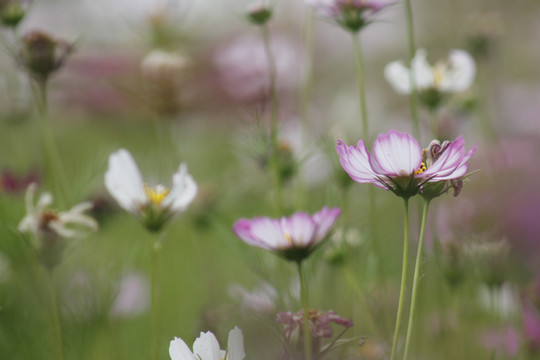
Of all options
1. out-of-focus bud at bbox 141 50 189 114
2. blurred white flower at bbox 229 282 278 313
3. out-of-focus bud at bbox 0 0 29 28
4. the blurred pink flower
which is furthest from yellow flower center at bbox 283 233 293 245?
out-of-focus bud at bbox 141 50 189 114

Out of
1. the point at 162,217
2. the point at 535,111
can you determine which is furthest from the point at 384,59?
the point at 162,217

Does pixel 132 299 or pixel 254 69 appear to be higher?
pixel 254 69

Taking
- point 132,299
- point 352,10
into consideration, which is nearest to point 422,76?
point 352,10

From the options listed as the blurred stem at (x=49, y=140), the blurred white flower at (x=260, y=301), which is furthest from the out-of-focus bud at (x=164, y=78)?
the blurred white flower at (x=260, y=301)

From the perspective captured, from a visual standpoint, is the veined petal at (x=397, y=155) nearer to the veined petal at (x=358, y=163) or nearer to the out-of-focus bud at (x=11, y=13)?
the veined petal at (x=358, y=163)

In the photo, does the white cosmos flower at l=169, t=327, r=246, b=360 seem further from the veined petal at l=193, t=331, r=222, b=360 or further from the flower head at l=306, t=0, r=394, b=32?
the flower head at l=306, t=0, r=394, b=32

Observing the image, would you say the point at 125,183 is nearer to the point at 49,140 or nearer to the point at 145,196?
the point at 145,196
